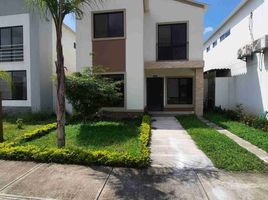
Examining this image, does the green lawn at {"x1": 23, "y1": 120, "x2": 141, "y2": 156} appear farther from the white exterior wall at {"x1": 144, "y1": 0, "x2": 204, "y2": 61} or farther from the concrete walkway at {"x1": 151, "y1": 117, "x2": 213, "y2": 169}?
the white exterior wall at {"x1": 144, "y1": 0, "x2": 204, "y2": 61}

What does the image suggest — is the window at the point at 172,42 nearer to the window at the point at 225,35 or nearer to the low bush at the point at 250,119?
the low bush at the point at 250,119

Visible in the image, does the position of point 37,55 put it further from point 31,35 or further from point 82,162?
point 82,162

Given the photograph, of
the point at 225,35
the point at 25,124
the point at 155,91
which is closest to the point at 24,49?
the point at 25,124

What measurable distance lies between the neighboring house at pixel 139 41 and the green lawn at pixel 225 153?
16.4 ft

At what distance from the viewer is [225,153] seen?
6.93 meters

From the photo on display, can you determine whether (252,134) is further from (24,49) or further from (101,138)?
(24,49)

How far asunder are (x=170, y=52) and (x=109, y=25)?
14.4 feet

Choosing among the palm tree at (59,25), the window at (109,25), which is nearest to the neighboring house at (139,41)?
the window at (109,25)

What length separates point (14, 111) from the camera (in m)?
15.3

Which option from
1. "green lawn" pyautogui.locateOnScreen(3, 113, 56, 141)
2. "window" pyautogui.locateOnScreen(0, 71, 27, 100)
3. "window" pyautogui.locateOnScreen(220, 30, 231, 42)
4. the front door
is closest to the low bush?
the front door

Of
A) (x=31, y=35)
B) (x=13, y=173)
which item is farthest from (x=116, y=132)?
(x=31, y=35)

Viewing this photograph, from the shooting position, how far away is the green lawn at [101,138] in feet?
24.8

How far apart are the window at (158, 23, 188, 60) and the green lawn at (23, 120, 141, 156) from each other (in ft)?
21.6

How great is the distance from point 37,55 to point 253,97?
12921 mm
